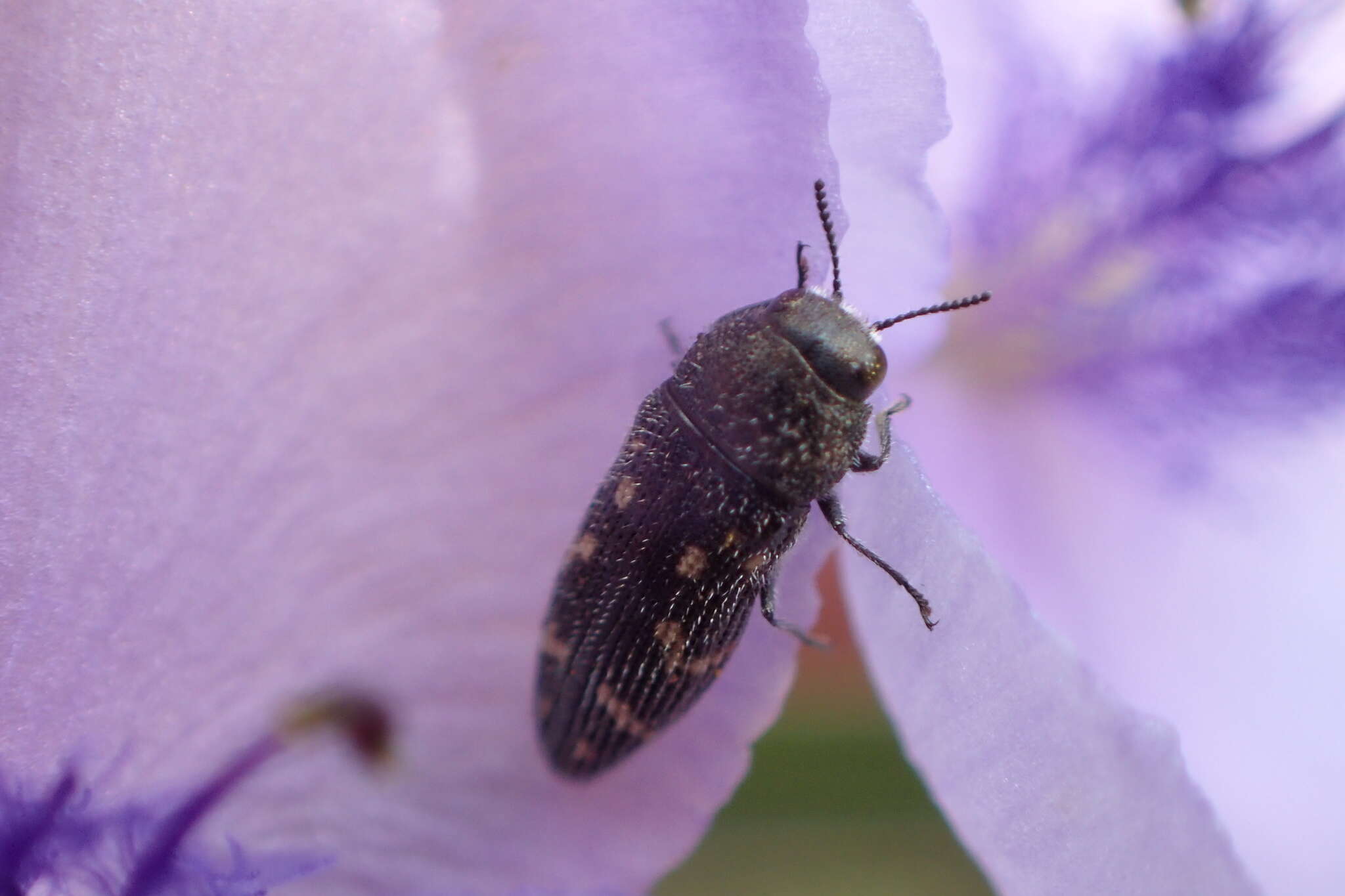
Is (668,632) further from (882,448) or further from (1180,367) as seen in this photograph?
(1180,367)

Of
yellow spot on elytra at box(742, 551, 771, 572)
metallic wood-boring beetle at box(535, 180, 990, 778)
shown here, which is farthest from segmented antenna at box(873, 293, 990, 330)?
yellow spot on elytra at box(742, 551, 771, 572)

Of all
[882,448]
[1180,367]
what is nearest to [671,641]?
[882,448]

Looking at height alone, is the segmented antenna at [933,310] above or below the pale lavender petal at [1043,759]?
above

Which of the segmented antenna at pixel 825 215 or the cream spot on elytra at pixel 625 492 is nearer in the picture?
the segmented antenna at pixel 825 215

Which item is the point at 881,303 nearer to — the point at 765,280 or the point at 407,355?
the point at 765,280

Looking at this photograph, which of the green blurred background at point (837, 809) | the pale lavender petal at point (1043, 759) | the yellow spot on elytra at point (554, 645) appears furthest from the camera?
the green blurred background at point (837, 809)

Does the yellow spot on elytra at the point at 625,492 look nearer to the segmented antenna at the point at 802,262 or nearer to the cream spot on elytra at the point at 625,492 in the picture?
the cream spot on elytra at the point at 625,492

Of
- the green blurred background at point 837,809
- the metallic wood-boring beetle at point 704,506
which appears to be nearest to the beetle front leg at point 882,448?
the metallic wood-boring beetle at point 704,506
